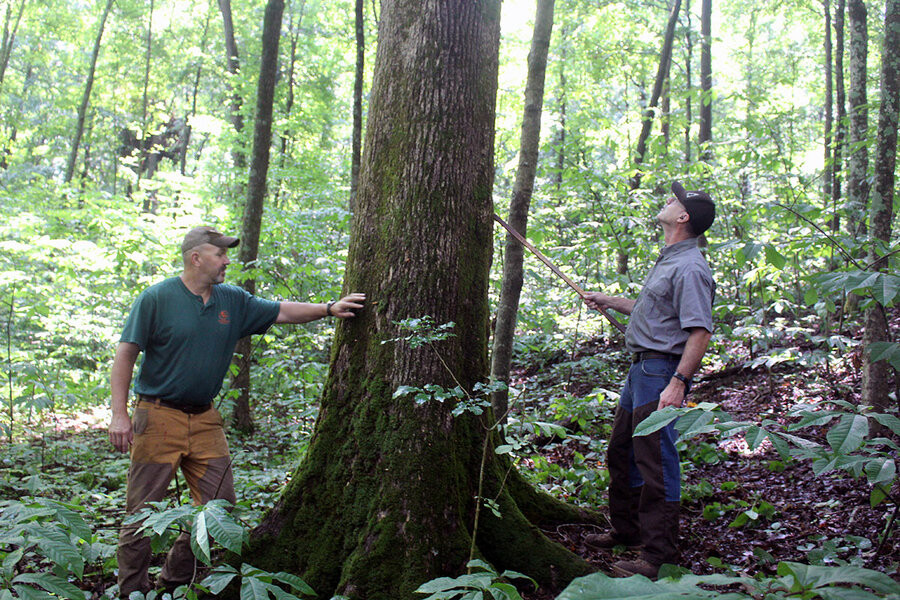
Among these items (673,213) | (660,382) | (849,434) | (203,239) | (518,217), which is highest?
(518,217)

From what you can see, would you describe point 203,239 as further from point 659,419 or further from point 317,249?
point 317,249

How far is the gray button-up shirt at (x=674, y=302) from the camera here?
3383mm

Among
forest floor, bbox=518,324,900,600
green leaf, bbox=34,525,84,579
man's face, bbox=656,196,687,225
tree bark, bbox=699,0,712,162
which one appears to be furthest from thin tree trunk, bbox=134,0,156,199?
green leaf, bbox=34,525,84,579

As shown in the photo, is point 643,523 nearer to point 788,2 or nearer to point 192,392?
point 192,392

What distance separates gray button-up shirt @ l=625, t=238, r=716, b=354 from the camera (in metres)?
3.38

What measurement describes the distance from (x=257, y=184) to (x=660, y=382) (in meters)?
6.45

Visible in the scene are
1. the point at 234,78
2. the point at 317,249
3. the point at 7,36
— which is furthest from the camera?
the point at 7,36

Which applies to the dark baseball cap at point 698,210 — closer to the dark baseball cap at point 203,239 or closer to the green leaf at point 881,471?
the green leaf at point 881,471

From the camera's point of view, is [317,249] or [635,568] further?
[317,249]

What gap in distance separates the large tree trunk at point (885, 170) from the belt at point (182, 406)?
474 centimetres

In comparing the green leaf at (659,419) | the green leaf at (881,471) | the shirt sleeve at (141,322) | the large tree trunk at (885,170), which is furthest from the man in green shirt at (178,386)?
the large tree trunk at (885,170)

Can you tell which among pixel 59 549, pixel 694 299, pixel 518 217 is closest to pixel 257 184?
pixel 518 217

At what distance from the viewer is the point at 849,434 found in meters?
1.96

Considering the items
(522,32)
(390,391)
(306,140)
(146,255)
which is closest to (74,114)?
(306,140)
